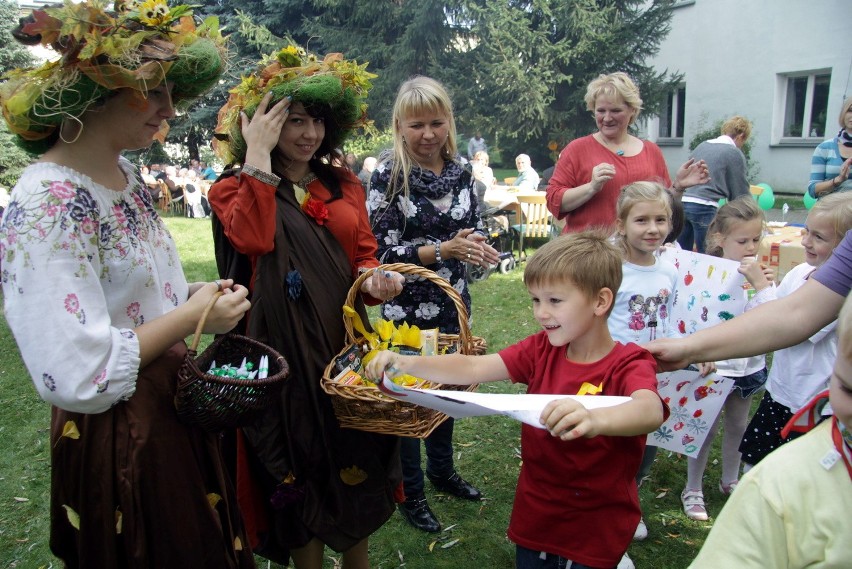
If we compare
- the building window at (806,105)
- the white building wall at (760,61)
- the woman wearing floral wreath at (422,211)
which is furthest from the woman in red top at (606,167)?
the building window at (806,105)

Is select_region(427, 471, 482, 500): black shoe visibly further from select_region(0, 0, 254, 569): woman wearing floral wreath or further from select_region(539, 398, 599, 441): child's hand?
select_region(539, 398, 599, 441): child's hand

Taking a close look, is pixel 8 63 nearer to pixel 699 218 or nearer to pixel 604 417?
pixel 699 218

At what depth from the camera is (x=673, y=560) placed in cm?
318

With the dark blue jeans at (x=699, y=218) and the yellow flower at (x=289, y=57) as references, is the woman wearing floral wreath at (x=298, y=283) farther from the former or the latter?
the dark blue jeans at (x=699, y=218)

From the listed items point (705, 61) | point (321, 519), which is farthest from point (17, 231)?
point (705, 61)

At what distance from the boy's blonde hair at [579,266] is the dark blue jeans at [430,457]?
1.63m

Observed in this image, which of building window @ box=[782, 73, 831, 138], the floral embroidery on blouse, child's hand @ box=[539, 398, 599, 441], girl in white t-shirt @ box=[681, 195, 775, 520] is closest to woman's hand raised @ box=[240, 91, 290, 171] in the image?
the floral embroidery on blouse

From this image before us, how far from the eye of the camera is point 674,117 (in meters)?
20.6

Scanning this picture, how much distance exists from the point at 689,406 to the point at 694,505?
751 mm

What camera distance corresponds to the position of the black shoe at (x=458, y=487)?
372 cm

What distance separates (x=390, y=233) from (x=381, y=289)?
0.83 meters

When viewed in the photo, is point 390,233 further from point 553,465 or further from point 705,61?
point 705,61

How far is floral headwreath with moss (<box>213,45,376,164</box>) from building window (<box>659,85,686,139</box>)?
19.7 metres

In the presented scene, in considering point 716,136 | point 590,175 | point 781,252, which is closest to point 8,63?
point 590,175
